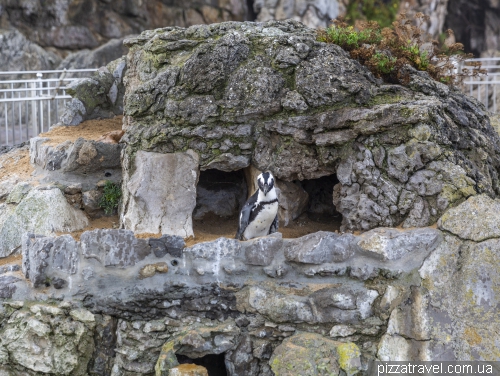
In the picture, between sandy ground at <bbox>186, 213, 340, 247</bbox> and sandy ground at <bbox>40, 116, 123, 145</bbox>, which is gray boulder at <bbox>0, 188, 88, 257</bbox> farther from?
sandy ground at <bbox>186, 213, 340, 247</bbox>

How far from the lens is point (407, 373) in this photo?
5.39 meters

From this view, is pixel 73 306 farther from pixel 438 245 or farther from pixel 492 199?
pixel 492 199

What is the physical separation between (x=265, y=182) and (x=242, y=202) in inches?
63.5

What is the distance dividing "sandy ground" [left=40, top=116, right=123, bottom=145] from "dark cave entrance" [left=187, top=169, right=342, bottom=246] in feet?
4.96

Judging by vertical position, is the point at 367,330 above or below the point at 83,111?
below

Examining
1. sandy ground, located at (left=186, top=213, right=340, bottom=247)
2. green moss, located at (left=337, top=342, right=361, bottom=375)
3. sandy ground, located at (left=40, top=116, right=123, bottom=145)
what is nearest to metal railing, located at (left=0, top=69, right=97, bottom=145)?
sandy ground, located at (left=40, top=116, right=123, bottom=145)

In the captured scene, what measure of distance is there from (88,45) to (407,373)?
14.5 metres

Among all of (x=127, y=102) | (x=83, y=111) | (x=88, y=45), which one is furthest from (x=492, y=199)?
(x=88, y=45)

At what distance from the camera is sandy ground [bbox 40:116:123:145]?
24.8ft

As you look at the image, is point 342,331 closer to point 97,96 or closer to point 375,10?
point 97,96

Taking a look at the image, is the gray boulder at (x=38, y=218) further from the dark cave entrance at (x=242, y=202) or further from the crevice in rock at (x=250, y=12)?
the crevice in rock at (x=250, y=12)

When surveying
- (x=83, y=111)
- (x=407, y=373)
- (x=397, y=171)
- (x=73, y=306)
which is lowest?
(x=407, y=373)

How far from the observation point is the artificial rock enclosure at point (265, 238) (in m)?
5.53

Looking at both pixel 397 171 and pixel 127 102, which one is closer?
pixel 397 171
